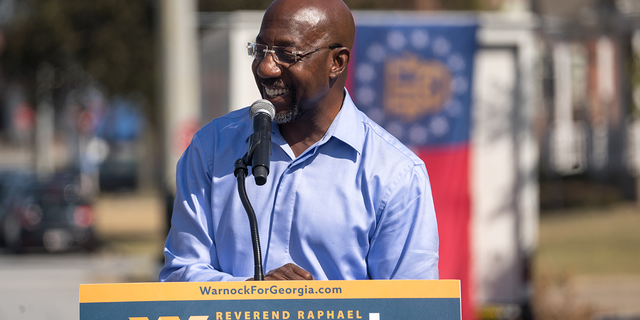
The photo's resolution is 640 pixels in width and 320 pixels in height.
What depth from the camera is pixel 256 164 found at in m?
2.08

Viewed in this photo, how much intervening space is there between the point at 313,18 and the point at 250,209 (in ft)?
1.95

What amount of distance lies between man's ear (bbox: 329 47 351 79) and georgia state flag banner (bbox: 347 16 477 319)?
4.57 meters

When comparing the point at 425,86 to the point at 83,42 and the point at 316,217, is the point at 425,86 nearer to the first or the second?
the point at 316,217

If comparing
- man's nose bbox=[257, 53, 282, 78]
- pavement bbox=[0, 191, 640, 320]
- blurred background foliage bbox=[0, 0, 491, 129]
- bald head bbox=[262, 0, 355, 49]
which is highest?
blurred background foliage bbox=[0, 0, 491, 129]

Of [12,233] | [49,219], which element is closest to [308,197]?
[49,219]

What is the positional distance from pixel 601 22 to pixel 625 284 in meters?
4.00

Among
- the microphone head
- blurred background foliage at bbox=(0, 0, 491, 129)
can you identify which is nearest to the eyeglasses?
the microphone head

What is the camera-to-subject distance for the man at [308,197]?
2254 millimetres

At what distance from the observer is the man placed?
225 cm

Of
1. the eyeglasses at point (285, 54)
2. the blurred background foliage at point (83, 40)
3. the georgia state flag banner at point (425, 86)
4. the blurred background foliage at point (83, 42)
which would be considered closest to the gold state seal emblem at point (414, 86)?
the georgia state flag banner at point (425, 86)

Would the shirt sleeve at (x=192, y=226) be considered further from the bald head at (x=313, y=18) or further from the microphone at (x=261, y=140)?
the bald head at (x=313, y=18)

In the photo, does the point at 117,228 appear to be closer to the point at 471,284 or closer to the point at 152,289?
the point at 471,284

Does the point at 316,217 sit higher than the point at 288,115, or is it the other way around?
the point at 288,115

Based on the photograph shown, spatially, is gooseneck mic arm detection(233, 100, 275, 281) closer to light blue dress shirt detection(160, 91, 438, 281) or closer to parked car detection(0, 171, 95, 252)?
light blue dress shirt detection(160, 91, 438, 281)
